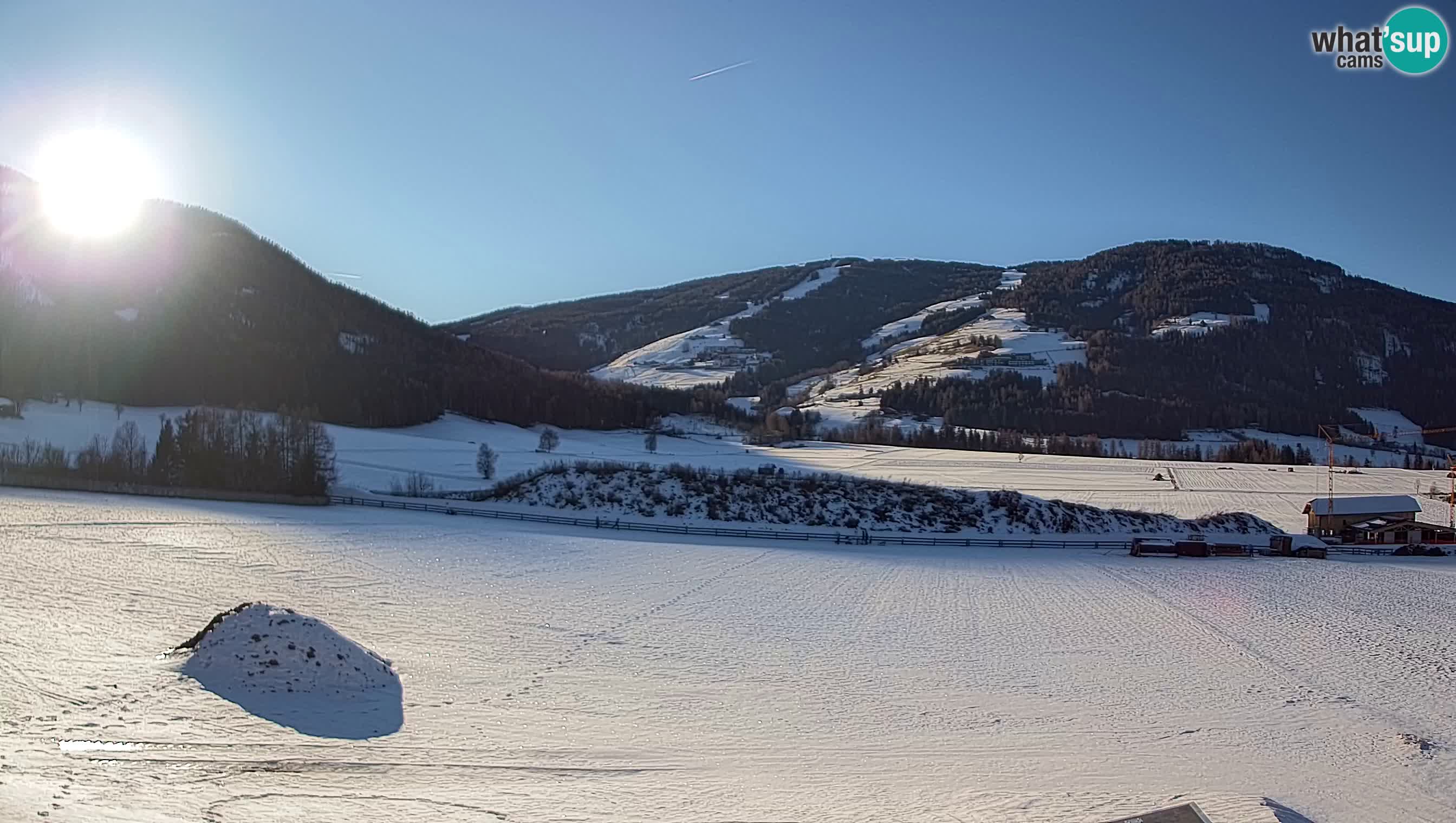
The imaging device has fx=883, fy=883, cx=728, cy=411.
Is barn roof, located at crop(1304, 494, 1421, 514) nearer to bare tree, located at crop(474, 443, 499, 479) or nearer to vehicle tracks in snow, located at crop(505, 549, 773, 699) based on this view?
vehicle tracks in snow, located at crop(505, 549, 773, 699)

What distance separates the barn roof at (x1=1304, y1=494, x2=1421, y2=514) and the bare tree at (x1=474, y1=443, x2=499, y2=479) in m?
57.3

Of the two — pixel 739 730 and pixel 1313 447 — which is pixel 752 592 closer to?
pixel 739 730

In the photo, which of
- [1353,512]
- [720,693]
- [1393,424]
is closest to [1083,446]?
[1353,512]

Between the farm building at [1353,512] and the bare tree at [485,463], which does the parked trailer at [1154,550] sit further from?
the bare tree at [485,463]

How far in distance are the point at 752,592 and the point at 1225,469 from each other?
73649 millimetres

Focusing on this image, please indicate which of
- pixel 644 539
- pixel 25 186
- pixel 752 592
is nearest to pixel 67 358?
pixel 25 186

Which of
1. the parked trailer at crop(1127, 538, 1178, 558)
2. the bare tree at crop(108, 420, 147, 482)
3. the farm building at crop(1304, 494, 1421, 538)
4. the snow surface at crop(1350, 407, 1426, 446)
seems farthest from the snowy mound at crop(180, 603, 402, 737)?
the snow surface at crop(1350, 407, 1426, 446)

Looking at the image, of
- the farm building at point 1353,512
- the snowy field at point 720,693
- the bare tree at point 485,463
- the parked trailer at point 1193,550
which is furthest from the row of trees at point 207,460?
the farm building at point 1353,512

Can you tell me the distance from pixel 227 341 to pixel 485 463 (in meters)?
62.8

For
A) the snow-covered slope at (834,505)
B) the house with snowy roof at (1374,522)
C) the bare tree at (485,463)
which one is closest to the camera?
the house with snowy roof at (1374,522)

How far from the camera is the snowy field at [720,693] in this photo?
12609mm

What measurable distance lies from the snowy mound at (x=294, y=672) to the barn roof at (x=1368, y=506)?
5886 cm

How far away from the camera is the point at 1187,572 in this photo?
135 ft

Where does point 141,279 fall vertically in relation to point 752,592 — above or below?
above
